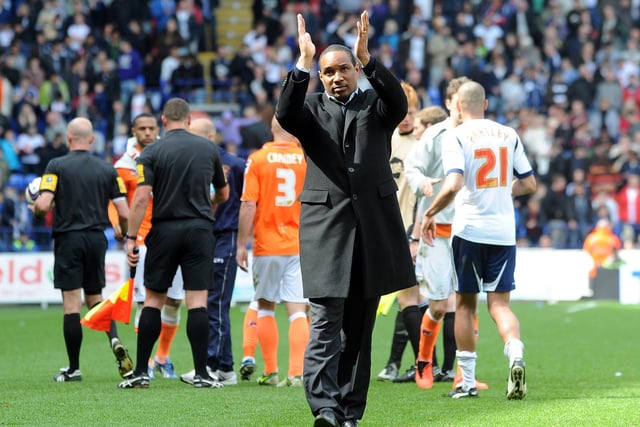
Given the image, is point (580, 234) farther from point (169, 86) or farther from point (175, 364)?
point (175, 364)

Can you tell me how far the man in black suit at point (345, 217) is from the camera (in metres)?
6.82

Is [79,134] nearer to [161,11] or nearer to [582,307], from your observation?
[582,307]

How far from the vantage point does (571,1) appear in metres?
31.3

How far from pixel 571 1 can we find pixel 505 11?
6.58 ft

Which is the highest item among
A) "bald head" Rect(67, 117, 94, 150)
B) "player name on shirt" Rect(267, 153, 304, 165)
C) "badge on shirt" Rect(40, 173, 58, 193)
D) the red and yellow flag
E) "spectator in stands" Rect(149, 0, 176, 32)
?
"spectator in stands" Rect(149, 0, 176, 32)

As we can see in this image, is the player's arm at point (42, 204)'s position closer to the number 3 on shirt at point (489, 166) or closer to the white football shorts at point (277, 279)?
the white football shorts at point (277, 279)

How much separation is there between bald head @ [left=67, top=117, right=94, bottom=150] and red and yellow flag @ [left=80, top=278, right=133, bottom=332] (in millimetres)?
1327

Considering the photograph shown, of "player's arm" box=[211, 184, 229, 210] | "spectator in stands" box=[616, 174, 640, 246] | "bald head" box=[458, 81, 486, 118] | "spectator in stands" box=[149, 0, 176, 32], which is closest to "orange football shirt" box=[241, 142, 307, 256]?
"player's arm" box=[211, 184, 229, 210]

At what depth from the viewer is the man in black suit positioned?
6.82 m

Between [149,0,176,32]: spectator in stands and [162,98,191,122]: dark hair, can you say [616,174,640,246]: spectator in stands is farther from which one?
[162,98,191,122]: dark hair

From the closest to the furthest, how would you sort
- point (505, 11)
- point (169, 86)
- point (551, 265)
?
1. point (551, 265)
2. point (169, 86)
3. point (505, 11)

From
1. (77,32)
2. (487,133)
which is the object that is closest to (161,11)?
(77,32)

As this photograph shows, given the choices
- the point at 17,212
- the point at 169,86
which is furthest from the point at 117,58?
the point at 17,212

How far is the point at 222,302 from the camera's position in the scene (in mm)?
11000
